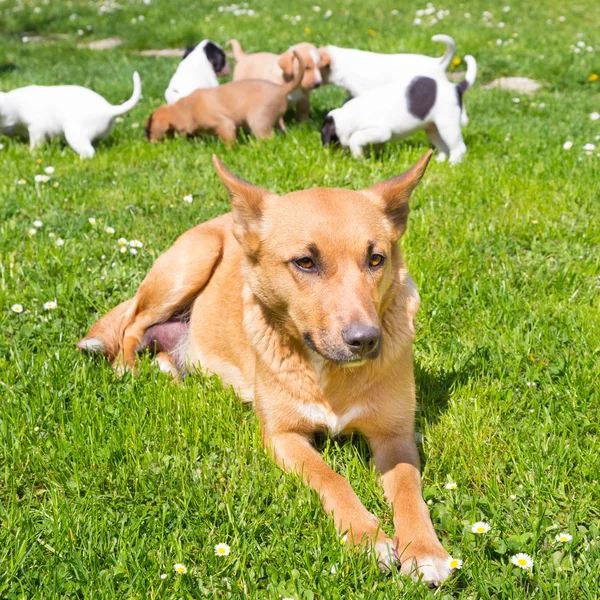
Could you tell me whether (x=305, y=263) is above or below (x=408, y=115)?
above

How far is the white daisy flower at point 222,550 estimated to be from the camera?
2.64 m

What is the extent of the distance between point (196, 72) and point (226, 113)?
72.7 inches

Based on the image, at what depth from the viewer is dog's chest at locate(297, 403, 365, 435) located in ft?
10.6

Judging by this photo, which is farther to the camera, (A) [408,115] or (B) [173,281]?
(A) [408,115]

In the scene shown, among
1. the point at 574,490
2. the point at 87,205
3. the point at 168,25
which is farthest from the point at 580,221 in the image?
the point at 168,25

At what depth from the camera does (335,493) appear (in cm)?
287

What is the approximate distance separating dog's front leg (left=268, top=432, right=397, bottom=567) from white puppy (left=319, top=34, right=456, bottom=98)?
557cm

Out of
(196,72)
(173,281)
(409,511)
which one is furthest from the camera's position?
(196,72)

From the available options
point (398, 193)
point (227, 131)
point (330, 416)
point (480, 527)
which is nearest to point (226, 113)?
point (227, 131)

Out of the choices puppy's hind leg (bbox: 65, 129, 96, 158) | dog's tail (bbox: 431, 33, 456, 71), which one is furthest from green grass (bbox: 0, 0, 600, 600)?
dog's tail (bbox: 431, 33, 456, 71)

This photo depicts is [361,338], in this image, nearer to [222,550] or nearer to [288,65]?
[222,550]

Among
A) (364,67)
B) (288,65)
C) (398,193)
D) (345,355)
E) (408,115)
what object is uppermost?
(398,193)

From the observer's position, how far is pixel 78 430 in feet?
11.0

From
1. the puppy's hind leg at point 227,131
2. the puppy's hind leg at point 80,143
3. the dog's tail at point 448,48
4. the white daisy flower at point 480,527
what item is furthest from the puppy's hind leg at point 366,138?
the white daisy flower at point 480,527
